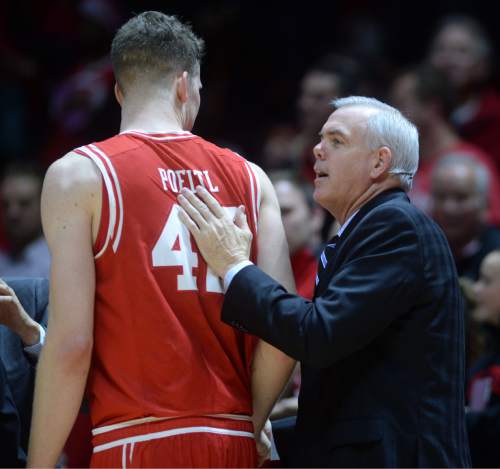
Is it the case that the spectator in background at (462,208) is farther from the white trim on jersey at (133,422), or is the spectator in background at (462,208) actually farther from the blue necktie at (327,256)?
the white trim on jersey at (133,422)

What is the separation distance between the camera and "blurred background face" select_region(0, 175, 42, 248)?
6930 millimetres

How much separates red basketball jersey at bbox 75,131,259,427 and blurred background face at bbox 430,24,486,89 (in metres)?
4.34

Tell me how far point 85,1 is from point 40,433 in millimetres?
5790

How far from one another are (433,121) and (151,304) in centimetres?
385

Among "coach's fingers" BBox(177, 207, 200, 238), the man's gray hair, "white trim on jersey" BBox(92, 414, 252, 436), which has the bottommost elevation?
"white trim on jersey" BBox(92, 414, 252, 436)

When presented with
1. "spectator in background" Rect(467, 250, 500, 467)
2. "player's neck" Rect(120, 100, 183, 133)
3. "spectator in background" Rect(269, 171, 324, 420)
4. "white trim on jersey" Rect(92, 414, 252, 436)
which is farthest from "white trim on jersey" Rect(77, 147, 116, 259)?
"spectator in background" Rect(467, 250, 500, 467)

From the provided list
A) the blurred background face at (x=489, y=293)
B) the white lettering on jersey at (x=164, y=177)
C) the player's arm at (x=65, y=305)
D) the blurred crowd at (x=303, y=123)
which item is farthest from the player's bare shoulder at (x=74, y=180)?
the blurred background face at (x=489, y=293)

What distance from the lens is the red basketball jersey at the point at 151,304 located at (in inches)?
128

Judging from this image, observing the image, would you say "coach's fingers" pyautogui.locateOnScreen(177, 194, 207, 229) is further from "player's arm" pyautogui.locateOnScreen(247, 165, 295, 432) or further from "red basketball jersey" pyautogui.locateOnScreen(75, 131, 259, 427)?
"player's arm" pyautogui.locateOnScreen(247, 165, 295, 432)

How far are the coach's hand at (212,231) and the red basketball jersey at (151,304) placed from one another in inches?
1.3

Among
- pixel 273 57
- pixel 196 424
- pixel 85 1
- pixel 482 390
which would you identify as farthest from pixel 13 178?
pixel 196 424

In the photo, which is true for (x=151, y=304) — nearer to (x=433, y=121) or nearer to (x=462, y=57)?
(x=433, y=121)

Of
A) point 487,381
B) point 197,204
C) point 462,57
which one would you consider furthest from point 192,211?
point 462,57

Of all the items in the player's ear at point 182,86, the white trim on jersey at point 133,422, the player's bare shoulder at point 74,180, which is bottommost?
the white trim on jersey at point 133,422
